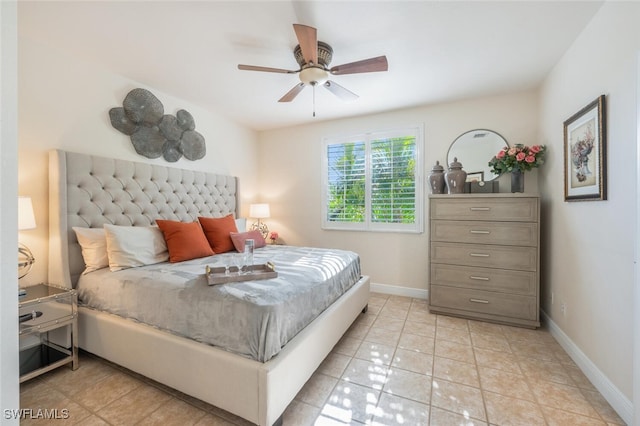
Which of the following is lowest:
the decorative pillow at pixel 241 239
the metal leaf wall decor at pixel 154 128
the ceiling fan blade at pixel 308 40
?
the decorative pillow at pixel 241 239

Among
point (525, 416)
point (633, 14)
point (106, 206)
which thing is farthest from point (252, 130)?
point (525, 416)

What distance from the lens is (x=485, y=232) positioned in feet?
8.71

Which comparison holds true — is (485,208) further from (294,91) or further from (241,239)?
(241,239)

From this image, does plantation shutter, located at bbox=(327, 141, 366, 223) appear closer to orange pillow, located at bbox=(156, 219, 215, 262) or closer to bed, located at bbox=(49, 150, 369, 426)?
bed, located at bbox=(49, 150, 369, 426)

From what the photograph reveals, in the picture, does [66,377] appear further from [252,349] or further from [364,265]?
[364,265]

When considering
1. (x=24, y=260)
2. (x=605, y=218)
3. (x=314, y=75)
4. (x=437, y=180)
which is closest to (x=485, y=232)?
(x=437, y=180)

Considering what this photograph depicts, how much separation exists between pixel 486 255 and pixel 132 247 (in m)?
3.23

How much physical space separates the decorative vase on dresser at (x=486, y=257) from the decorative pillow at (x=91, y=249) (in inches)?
120

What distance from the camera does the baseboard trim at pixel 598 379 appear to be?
144cm

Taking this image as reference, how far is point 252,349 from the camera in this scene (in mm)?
1354

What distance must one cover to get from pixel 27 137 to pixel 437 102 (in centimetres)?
389

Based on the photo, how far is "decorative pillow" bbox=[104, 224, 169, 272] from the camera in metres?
2.05

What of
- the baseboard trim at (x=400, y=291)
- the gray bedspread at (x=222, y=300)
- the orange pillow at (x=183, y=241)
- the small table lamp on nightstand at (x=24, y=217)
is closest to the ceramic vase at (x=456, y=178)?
the baseboard trim at (x=400, y=291)

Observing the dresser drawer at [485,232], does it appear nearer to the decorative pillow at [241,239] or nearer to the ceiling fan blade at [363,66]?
the ceiling fan blade at [363,66]
